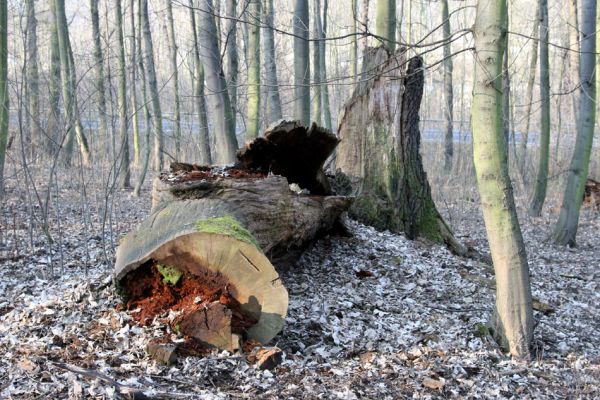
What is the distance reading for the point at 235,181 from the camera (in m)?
4.38

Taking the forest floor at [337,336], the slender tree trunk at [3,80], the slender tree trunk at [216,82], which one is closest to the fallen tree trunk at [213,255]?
the forest floor at [337,336]

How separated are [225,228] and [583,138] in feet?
23.7

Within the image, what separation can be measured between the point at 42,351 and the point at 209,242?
1.18m

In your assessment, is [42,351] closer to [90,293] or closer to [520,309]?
[90,293]

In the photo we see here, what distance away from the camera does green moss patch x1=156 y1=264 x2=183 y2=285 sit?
12.1 feet

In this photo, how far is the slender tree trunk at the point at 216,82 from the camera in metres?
7.42

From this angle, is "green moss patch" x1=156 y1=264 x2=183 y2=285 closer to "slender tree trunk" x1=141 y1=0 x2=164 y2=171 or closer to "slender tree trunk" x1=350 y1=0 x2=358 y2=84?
"slender tree trunk" x1=350 y1=0 x2=358 y2=84

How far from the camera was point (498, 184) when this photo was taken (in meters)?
3.83

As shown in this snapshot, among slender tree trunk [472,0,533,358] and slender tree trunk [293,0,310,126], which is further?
slender tree trunk [293,0,310,126]

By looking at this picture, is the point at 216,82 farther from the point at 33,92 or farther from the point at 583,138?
the point at 583,138

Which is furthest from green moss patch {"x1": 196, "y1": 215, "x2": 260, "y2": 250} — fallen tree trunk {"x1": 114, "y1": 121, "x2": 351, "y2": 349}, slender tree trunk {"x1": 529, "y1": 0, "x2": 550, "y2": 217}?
slender tree trunk {"x1": 529, "y1": 0, "x2": 550, "y2": 217}

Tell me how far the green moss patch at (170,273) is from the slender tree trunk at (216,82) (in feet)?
13.3

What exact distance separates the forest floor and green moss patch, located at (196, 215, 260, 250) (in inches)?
28.9

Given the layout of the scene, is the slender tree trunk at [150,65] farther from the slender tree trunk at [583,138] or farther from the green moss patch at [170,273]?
the slender tree trunk at [583,138]
